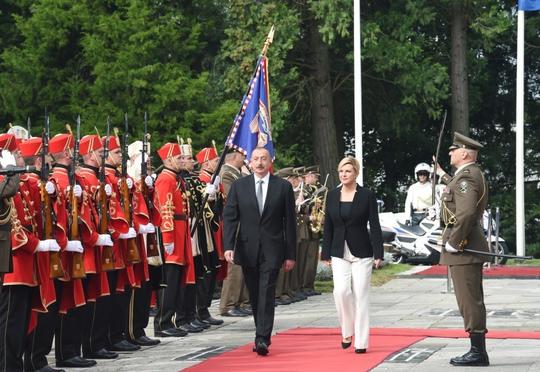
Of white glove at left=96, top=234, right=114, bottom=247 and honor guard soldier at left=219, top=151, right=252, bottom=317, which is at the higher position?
white glove at left=96, top=234, right=114, bottom=247

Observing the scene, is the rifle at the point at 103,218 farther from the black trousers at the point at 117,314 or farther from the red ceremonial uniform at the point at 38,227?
the red ceremonial uniform at the point at 38,227

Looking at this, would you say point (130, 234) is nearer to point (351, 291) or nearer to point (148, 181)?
point (148, 181)

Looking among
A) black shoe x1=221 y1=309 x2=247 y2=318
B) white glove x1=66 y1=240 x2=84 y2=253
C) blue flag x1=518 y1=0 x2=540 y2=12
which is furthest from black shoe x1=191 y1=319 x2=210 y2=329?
blue flag x1=518 y1=0 x2=540 y2=12

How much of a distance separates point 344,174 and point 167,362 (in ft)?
8.61

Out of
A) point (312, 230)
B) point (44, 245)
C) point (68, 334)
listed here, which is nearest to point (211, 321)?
point (68, 334)

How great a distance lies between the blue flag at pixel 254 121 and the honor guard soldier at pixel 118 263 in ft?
11.4

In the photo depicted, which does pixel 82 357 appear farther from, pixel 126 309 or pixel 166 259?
pixel 166 259

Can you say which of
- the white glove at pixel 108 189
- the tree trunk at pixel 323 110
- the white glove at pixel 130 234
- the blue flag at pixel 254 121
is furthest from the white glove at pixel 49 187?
the tree trunk at pixel 323 110

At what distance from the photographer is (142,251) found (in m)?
14.3

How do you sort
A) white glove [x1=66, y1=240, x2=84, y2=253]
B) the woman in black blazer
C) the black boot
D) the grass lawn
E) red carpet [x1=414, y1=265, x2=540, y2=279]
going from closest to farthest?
white glove [x1=66, y1=240, x2=84, y2=253], the black boot, the woman in black blazer, the grass lawn, red carpet [x1=414, y1=265, x2=540, y2=279]

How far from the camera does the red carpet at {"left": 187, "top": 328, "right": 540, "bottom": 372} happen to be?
12875mm

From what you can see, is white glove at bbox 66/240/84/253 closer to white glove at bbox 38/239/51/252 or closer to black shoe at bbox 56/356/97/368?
white glove at bbox 38/239/51/252

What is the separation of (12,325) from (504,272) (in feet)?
52.1

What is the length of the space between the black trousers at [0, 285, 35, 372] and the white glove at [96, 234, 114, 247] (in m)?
1.43
